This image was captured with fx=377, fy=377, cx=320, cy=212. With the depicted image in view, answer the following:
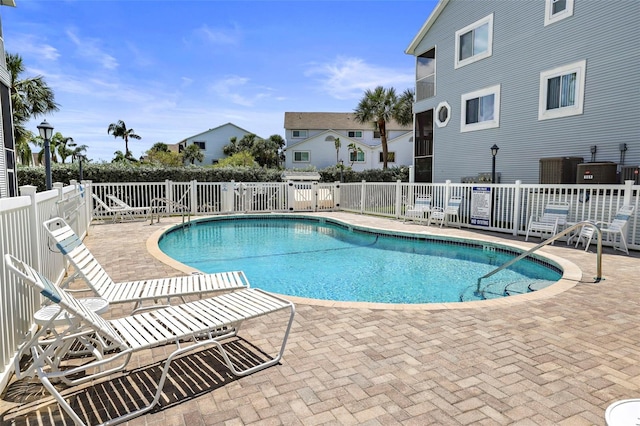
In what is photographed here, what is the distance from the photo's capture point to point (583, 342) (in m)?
3.38

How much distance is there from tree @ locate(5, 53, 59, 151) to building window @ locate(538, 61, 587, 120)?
21.9 meters

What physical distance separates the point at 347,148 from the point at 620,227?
3163cm

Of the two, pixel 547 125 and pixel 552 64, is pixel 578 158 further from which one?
pixel 552 64

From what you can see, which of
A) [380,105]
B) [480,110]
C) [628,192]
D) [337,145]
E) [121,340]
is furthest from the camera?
[337,145]

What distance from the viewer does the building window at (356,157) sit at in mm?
37944

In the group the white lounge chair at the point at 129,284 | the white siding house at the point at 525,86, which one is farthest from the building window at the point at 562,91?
the white lounge chair at the point at 129,284

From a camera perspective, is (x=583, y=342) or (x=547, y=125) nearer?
(x=583, y=342)

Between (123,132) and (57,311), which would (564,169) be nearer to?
(57,311)

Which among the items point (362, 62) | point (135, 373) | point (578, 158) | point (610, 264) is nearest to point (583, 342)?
point (135, 373)

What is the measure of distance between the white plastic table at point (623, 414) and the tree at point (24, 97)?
22380 millimetres

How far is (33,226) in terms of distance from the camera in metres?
3.58

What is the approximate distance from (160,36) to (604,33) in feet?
48.9

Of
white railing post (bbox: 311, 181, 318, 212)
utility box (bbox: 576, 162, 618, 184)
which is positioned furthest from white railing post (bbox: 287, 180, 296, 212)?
utility box (bbox: 576, 162, 618, 184)

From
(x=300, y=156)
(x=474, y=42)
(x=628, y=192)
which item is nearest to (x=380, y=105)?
(x=300, y=156)
